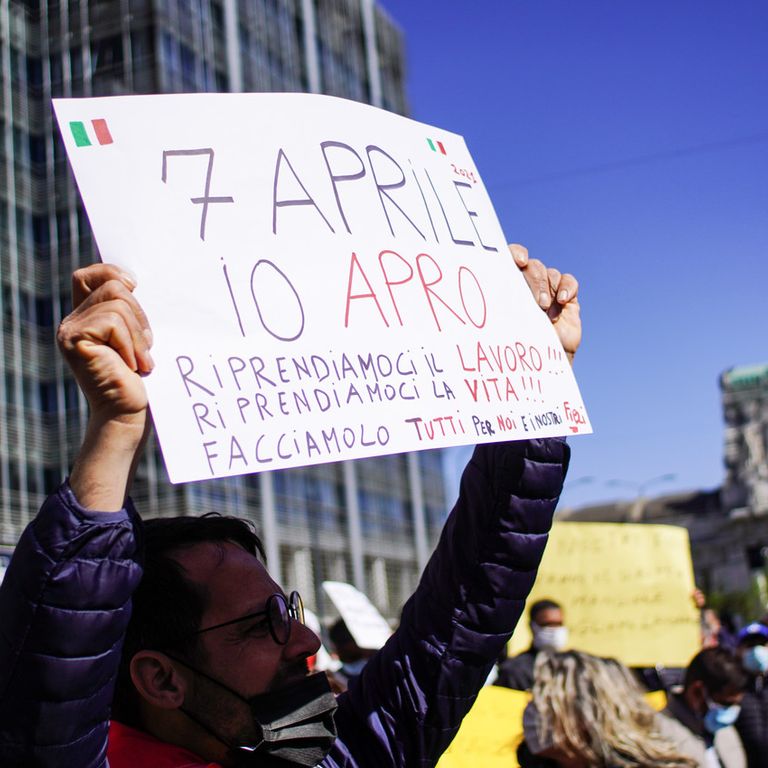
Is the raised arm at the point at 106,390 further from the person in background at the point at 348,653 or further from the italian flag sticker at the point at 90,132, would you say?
the person in background at the point at 348,653

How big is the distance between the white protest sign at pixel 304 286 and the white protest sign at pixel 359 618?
15.3 ft

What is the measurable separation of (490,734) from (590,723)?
408 millimetres

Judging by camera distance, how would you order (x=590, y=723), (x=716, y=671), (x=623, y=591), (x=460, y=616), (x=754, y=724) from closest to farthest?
(x=460, y=616)
(x=590, y=723)
(x=716, y=671)
(x=754, y=724)
(x=623, y=591)

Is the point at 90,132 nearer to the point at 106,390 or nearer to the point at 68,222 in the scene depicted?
the point at 106,390

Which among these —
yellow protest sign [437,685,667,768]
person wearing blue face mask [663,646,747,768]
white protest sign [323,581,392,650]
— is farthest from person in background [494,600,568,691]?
yellow protest sign [437,685,667,768]

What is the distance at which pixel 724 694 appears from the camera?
188 inches

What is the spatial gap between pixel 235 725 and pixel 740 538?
93.4 metres

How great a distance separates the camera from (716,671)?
479 centimetres

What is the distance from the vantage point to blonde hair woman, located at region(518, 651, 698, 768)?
3.16m

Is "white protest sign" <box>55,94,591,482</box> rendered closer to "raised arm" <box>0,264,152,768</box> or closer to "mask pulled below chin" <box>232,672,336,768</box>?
"raised arm" <box>0,264,152,768</box>

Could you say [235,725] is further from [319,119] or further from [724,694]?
[724,694]

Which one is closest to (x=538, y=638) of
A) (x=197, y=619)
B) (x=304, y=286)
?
(x=197, y=619)

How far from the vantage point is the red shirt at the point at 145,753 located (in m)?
1.84

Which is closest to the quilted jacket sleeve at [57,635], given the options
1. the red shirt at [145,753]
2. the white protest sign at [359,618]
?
the red shirt at [145,753]
